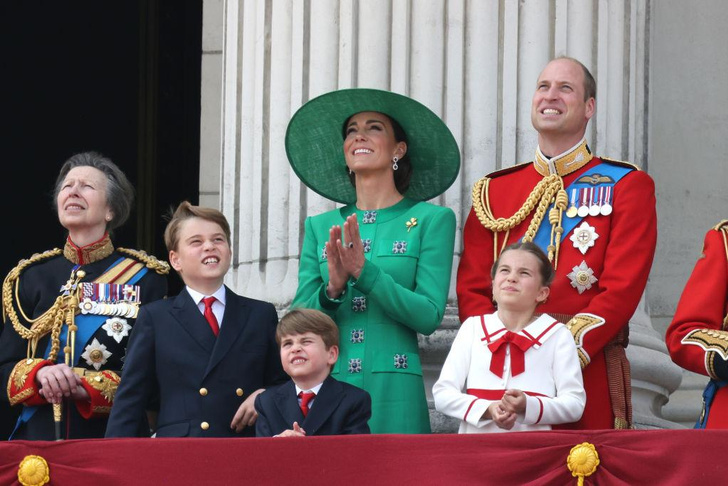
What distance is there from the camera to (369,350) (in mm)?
6387

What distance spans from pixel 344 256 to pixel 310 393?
0.52 metres

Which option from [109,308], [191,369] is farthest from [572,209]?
[109,308]

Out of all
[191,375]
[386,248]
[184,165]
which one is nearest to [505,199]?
[386,248]

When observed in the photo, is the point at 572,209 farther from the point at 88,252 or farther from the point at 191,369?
the point at 88,252

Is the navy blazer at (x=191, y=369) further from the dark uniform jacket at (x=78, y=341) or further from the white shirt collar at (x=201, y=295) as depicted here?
the dark uniform jacket at (x=78, y=341)

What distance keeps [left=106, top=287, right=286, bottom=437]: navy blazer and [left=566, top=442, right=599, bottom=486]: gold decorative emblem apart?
1312 millimetres

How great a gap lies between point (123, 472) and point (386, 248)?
1.52 meters

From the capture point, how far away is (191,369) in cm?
617

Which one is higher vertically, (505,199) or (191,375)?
(505,199)

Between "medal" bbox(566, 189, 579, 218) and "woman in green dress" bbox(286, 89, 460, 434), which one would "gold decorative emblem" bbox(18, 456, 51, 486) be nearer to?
"woman in green dress" bbox(286, 89, 460, 434)

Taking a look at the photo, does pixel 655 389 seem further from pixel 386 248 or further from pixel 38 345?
pixel 38 345

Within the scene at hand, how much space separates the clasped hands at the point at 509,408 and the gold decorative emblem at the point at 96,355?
1.51m

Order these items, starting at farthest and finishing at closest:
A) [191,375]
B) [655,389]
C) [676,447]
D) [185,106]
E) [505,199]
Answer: [185,106] < [655,389] < [505,199] < [191,375] < [676,447]

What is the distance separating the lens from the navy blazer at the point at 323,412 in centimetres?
586
